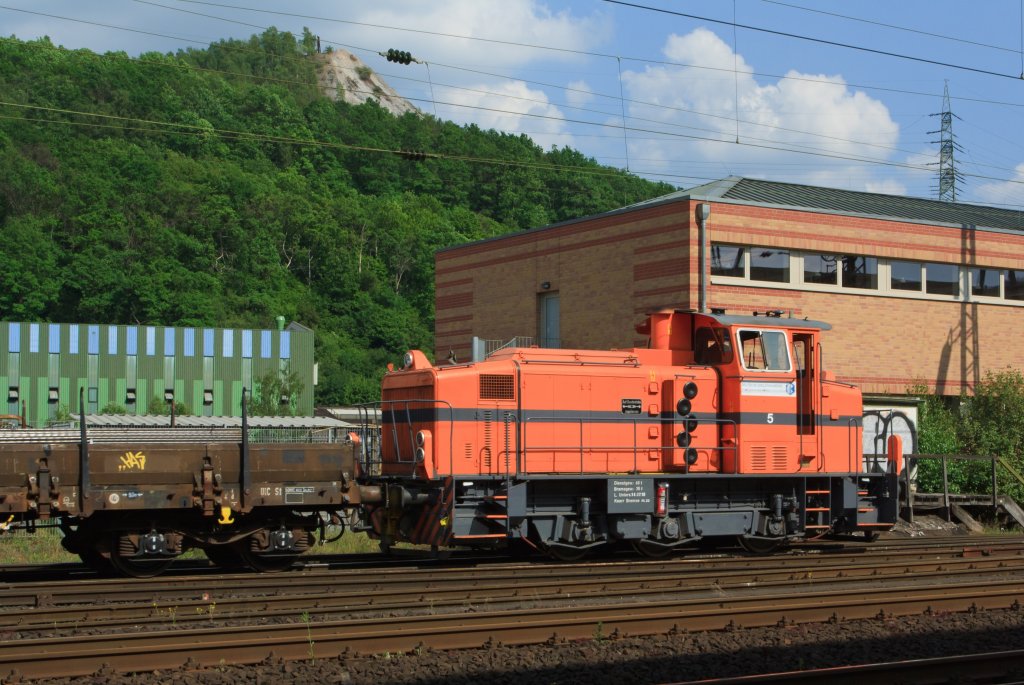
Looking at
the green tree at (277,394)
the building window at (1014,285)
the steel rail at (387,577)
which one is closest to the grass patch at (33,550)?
the steel rail at (387,577)

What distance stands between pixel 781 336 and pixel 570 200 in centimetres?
8172

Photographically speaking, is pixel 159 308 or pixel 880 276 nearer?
pixel 880 276

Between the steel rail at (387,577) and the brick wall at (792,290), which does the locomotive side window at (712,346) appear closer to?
the steel rail at (387,577)

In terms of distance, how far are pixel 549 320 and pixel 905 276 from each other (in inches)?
402

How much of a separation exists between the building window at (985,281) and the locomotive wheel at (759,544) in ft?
58.4

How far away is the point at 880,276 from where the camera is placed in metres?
31.0

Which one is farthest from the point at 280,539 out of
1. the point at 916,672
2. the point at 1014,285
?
the point at 1014,285

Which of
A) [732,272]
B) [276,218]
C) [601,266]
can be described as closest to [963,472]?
[732,272]

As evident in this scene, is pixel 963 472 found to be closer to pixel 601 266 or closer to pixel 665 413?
pixel 601 266

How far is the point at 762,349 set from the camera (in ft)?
57.1

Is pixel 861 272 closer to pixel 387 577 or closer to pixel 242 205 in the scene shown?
pixel 387 577

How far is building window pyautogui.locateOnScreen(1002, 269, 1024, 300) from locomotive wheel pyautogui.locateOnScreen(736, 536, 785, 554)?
1892cm

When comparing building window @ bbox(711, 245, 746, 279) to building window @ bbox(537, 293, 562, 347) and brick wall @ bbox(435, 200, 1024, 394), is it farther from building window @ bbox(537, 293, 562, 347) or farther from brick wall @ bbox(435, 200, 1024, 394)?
building window @ bbox(537, 293, 562, 347)

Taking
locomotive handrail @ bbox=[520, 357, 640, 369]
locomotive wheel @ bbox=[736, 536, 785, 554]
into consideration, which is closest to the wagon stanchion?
locomotive handrail @ bbox=[520, 357, 640, 369]
